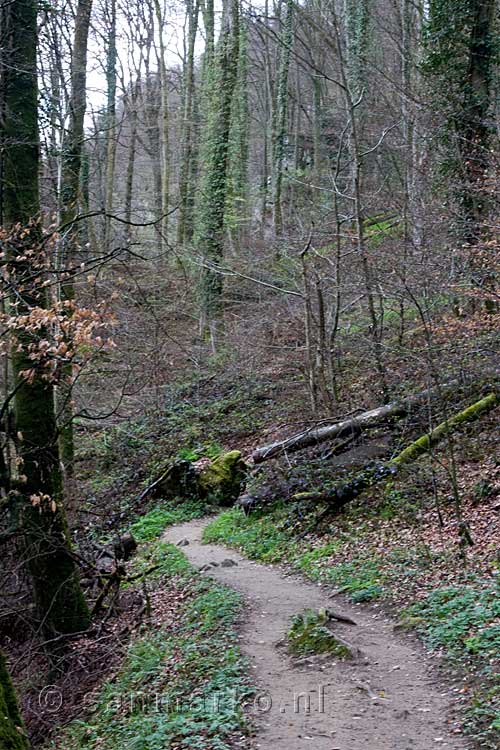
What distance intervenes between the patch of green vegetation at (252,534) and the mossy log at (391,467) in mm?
1034

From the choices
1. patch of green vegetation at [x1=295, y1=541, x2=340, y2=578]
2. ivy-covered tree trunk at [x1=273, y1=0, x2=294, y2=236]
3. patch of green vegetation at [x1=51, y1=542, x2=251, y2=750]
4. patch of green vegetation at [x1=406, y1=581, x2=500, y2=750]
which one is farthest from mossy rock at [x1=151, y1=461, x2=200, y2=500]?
ivy-covered tree trunk at [x1=273, y1=0, x2=294, y2=236]

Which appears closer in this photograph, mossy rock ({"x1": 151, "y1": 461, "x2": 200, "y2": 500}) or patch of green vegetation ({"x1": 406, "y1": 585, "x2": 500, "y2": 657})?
patch of green vegetation ({"x1": 406, "y1": 585, "x2": 500, "y2": 657})

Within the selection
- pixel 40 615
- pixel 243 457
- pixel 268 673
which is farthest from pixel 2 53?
pixel 243 457

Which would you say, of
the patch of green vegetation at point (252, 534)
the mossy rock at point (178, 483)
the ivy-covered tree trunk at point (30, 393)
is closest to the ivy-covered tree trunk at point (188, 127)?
the mossy rock at point (178, 483)

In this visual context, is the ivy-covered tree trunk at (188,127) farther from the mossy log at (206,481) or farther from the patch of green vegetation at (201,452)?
the mossy log at (206,481)

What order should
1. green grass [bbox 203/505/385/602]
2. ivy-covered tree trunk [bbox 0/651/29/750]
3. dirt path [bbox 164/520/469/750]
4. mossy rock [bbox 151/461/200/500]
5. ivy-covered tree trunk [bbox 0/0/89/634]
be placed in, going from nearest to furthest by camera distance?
ivy-covered tree trunk [bbox 0/651/29/750] → dirt path [bbox 164/520/469/750] → ivy-covered tree trunk [bbox 0/0/89/634] → green grass [bbox 203/505/385/602] → mossy rock [bbox 151/461/200/500]

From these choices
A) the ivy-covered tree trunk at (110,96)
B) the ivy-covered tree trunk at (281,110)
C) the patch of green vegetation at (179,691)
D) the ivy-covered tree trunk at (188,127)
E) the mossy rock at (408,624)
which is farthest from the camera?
the ivy-covered tree trunk at (188,127)

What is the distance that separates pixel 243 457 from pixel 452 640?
382 inches

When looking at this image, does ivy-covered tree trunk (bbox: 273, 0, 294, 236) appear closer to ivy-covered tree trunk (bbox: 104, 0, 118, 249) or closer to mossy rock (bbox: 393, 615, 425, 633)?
ivy-covered tree trunk (bbox: 104, 0, 118, 249)

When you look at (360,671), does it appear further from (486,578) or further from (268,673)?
(486,578)

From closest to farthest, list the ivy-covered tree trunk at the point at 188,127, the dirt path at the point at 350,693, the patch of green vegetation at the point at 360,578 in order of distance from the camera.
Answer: the dirt path at the point at 350,693
the patch of green vegetation at the point at 360,578
the ivy-covered tree trunk at the point at 188,127

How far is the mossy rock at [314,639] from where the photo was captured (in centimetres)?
704

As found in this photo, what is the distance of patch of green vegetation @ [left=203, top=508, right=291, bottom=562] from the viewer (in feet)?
38.6

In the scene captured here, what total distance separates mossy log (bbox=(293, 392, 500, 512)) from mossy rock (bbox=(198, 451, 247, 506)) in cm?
362
